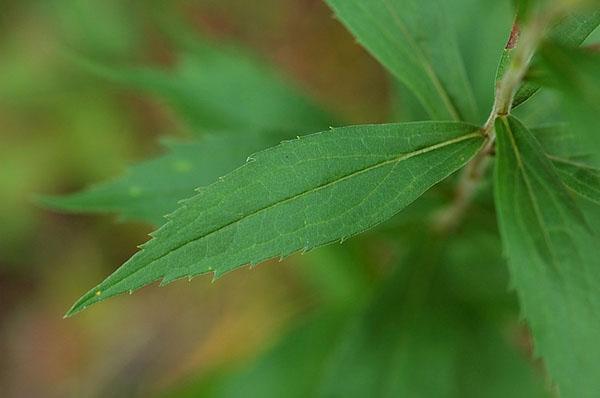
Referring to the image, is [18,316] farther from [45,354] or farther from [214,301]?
[214,301]

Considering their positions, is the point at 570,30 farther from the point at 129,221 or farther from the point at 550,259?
the point at 129,221

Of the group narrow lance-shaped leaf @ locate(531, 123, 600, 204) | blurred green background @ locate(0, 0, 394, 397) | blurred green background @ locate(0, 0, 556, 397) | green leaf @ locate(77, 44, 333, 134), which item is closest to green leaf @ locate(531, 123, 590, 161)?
narrow lance-shaped leaf @ locate(531, 123, 600, 204)

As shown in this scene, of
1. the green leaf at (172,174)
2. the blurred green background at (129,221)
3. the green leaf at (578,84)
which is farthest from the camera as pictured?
the blurred green background at (129,221)

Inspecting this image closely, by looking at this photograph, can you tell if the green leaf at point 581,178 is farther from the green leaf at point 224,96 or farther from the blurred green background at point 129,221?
the blurred green background at point 129,221

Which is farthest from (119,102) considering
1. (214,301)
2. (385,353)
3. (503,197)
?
(503,197)

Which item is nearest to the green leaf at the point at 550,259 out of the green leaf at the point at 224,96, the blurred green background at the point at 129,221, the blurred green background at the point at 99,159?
the green leaf at the point at 224,96

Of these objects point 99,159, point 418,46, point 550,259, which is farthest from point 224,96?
point 99,159
